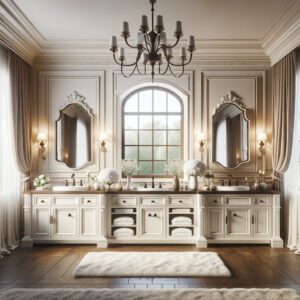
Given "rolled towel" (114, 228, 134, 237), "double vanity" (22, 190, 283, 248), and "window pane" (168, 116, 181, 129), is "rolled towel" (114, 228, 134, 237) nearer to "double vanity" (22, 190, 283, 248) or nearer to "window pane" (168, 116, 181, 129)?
"double vanity" (22, 190, 283, 248)

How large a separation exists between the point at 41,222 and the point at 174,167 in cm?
230

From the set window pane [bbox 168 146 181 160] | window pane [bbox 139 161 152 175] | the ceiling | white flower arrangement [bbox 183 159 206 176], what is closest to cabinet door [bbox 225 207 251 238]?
white flower arrangement [bbox 183 159 206 176]

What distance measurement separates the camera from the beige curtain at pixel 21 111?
5016mm

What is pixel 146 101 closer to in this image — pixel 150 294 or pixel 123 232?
pixel 123 232

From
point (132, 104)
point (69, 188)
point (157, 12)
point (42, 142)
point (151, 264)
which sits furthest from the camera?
point (132, 104)

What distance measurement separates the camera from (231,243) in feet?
17.0

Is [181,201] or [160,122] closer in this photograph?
[181,201]

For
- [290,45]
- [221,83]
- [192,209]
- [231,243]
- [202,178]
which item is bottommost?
[231,243]

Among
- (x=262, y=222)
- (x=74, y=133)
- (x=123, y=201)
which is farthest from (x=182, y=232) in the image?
(x=74, y=133)

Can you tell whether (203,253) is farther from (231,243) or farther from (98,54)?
(98,54)

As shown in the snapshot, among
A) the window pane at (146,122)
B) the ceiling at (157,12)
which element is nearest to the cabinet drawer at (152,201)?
the window pane at (146,122)

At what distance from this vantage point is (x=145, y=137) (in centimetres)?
602

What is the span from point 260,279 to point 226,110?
305 cm

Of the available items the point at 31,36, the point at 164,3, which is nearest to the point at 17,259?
the point at 31,36
